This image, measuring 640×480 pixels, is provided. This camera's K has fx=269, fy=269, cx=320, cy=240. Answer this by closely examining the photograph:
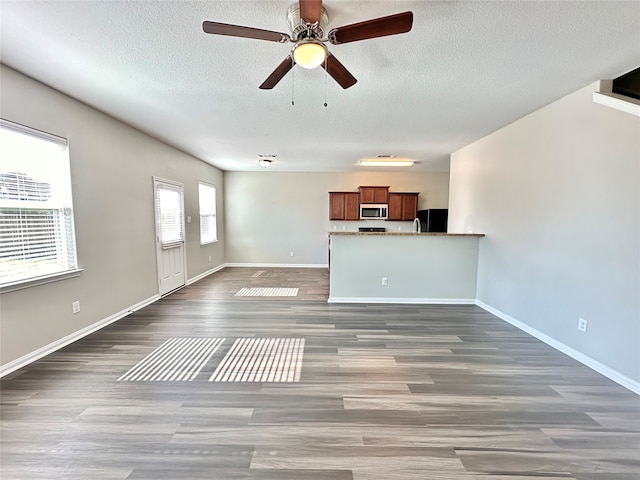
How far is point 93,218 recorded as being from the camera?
3180 mm

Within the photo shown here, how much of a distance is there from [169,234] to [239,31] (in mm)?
4163

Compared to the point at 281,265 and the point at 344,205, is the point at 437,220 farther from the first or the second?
the point at 281,265

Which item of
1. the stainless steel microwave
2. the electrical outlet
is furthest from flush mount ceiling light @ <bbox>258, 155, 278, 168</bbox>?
the electrical outlet

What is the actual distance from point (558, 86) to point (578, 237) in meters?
1.45

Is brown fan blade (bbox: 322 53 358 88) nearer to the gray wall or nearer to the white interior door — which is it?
the gray wall

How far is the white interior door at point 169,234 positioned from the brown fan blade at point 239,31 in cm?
350

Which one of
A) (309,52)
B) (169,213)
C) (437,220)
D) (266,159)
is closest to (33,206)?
(169,213)

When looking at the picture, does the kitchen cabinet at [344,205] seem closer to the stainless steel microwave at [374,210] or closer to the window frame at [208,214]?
the stainless steel microwave at [374,210]

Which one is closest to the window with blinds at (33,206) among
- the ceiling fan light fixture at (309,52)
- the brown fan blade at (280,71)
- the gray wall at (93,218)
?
the gray wall at (93,218)

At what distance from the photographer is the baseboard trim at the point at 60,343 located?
232cm

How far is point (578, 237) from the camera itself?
262cm

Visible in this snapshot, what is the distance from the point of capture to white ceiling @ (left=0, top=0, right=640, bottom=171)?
1.66 meters

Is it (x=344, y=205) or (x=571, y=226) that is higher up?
(x=344, y=205)

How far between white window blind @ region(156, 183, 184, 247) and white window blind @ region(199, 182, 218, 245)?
1.03m
